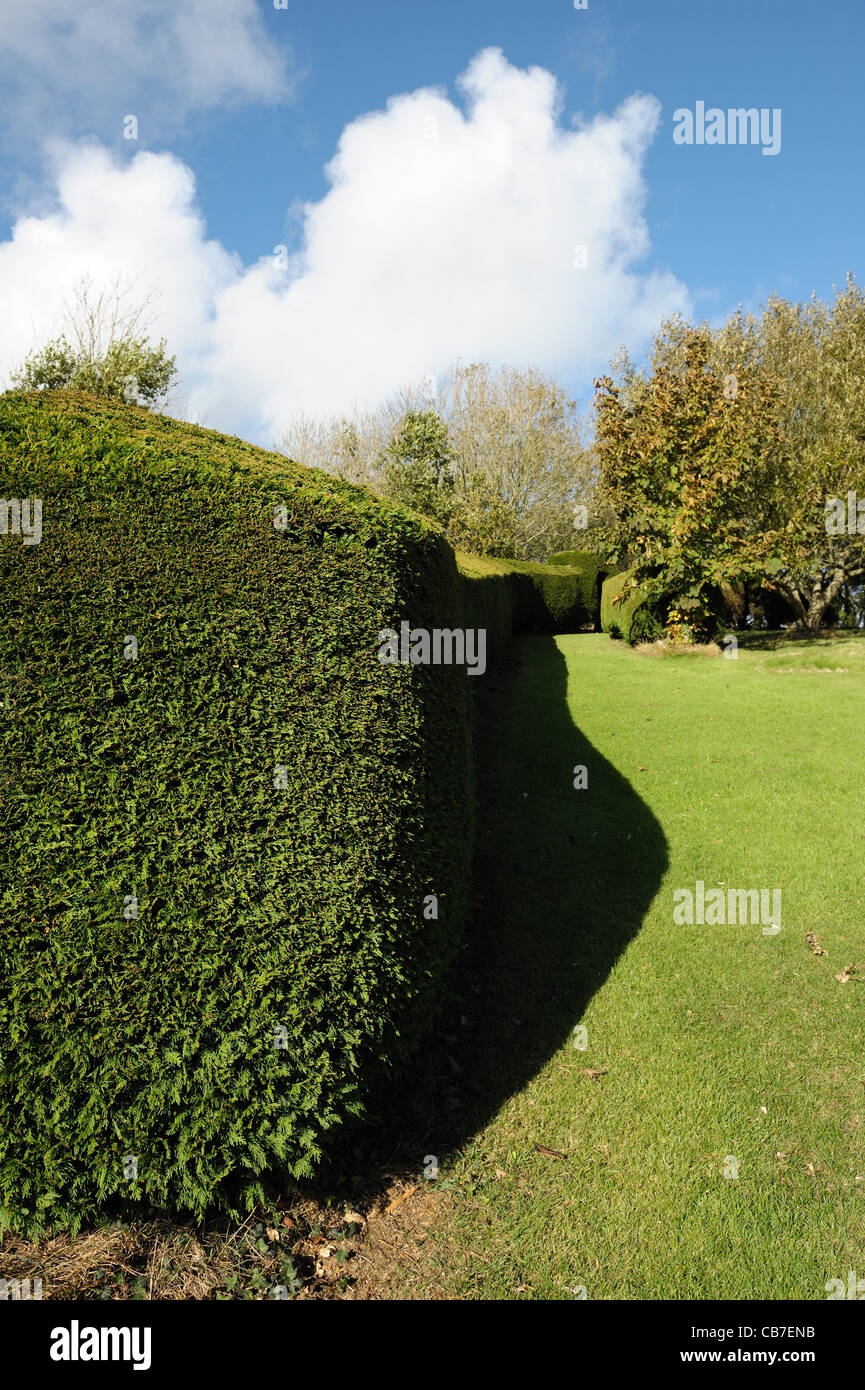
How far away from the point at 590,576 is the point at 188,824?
25752 mm

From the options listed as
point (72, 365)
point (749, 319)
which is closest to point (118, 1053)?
point (72, 365)

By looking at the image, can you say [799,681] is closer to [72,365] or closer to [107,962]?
[107,962]

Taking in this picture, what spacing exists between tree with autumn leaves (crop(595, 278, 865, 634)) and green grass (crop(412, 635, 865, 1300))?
8.53 metres

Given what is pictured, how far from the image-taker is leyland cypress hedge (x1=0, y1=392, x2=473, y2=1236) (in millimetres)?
3232

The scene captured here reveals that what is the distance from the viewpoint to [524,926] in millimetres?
5969

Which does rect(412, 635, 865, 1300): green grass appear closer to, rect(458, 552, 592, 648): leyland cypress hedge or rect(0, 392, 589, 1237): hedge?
rect(0, 392, 589, 1237): hedge

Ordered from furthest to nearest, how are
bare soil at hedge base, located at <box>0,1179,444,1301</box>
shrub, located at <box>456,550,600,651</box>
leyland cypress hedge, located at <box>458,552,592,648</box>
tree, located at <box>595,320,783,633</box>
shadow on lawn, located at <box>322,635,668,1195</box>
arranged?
tree, located at <box>595,320,783,633</box> < shrub, located at <box>456,550,600,651</box> < leyland cypress hedge, located at <box>458,552,592,648</box> < shadow on lawn, located at <box>322,635,668,1195</box> < bare soil at hedge base, located at <box>0,1179,444,1301</box>

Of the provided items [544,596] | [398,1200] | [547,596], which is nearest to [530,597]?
[544,596]

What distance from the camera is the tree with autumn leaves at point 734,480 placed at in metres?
17.4

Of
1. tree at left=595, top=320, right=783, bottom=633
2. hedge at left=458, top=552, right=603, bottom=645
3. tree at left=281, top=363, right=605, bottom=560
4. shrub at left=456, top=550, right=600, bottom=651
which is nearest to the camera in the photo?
shrub at left=456, top=550, right=600, bottom=651

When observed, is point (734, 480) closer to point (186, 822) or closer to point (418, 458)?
point (418, 458)

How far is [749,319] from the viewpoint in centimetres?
2544

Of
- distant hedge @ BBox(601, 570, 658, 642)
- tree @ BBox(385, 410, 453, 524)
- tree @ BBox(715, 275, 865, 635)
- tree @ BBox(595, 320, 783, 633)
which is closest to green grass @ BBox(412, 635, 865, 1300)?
tree @ BBox(595, 320, 783, 633)

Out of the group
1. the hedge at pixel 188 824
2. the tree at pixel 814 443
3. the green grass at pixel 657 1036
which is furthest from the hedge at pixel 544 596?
the hedge at pixel 188 824
